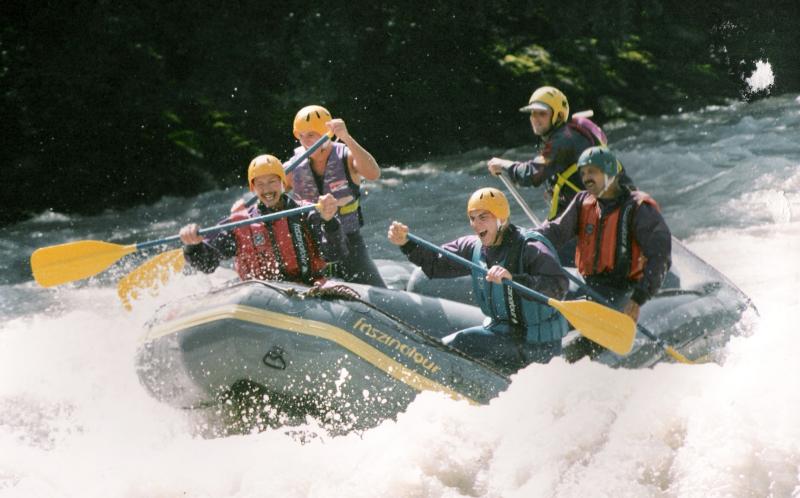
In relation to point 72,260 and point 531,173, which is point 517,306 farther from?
point 72,260

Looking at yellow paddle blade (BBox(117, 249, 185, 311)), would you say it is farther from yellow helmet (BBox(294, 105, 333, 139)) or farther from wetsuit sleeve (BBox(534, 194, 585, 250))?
wetsuit sleeve (BBox(534, 194, 585, 250))

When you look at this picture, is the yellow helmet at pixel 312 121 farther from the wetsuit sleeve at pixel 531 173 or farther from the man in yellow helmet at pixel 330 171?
the wetsuit sleeve at pixel 531 173

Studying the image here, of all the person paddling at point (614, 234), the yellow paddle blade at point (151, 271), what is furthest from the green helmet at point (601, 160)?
the yellow paddle blade at point (151, 271)

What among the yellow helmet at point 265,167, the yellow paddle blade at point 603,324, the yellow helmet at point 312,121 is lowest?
the yellow paddle blade at point 603,324

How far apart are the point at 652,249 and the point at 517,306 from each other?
758 mm

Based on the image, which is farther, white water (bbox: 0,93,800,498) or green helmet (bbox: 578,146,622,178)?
green helmet (bbox: 578,146,622,178)

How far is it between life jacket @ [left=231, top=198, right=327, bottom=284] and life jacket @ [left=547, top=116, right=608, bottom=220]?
1717 mm

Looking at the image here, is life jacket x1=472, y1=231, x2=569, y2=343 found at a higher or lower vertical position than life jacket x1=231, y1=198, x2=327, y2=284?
lower

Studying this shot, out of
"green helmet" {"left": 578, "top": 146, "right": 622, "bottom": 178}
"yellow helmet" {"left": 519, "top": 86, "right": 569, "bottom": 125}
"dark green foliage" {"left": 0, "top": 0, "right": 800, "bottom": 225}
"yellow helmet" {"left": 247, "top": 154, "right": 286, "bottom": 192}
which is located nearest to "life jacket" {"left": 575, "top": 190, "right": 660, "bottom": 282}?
"green helmet" {"left": 578, "top": 146, "right": 622, "bottom": 178}

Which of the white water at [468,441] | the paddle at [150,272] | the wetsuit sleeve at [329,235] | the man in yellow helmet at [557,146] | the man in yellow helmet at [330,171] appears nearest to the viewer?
the white water at [468,441]

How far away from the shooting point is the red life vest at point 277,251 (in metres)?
5.04

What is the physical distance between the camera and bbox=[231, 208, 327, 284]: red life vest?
5035 mm

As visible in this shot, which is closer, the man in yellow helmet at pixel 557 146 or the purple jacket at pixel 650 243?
the purple jacket at pixel 650 243

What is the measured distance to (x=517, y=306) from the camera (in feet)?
16.1
